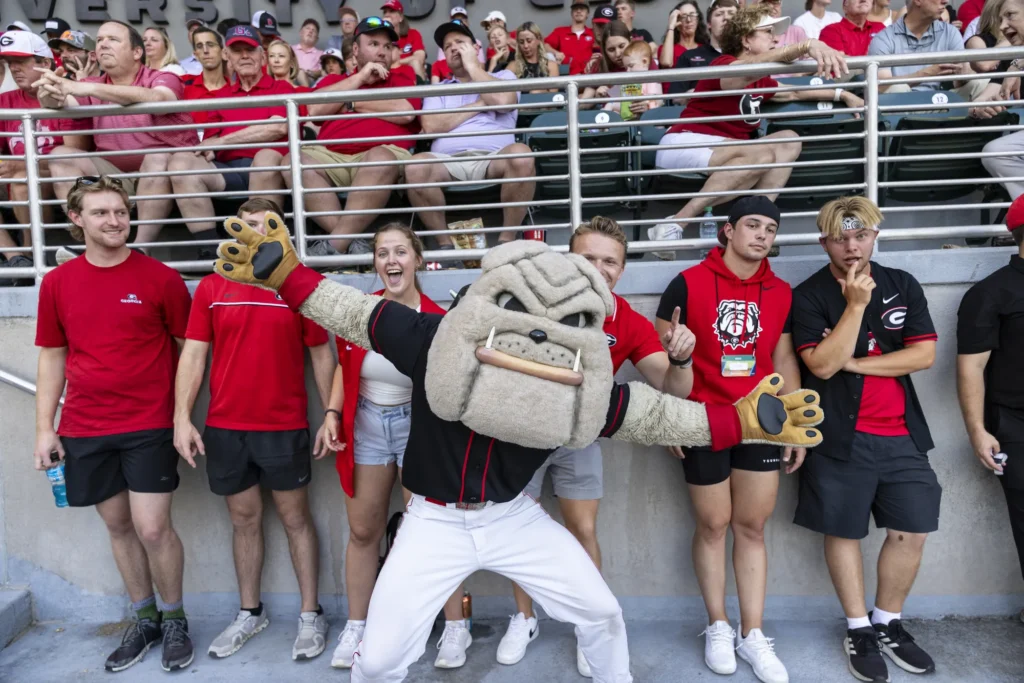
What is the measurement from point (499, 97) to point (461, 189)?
0.67 m

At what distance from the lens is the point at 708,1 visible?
333 inches

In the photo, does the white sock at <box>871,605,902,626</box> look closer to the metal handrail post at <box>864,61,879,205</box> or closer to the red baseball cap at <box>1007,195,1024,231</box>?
the red baseball cap at <box>1007,195,1024,231</box>

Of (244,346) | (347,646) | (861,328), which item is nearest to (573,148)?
(861,328)

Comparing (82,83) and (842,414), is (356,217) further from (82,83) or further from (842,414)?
(842,414)

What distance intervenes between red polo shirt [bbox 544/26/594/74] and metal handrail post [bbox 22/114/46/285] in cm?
478

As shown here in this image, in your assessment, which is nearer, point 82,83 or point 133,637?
point 133,637

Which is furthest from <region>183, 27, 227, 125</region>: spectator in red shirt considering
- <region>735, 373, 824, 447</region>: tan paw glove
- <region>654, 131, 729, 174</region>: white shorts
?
<region>735, 373, 824, 447</region>: tan paw glove

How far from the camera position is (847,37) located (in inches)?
247

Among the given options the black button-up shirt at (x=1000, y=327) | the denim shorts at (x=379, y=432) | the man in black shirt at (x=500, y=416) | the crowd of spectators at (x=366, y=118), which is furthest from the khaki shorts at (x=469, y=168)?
Answer: the black button-up shirt at (x=1000, y=327)

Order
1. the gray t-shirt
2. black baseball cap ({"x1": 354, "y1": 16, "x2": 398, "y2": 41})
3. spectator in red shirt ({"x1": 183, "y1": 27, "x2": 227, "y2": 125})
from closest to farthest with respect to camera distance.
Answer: black baseball cap ({"x1": 354, "y1": 16, "x2": 398, "y2": 41}), the gray t-shirt, spectator in red shirt ({"x1": 183, "y1": 27, "x2": 227, "y2": 125})

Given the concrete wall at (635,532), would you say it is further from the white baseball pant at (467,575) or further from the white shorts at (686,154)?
the white baseball pant at (467,575)

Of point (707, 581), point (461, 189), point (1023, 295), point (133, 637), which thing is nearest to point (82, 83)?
point (461, 189)

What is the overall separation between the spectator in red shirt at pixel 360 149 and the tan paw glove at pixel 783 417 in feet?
8.68

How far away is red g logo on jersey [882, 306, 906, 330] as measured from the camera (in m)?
3.85
